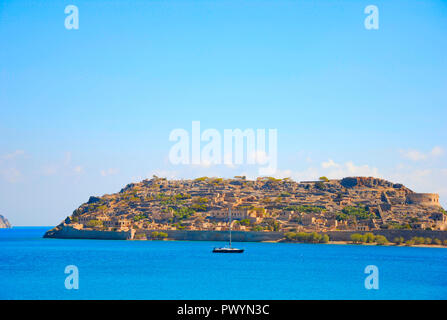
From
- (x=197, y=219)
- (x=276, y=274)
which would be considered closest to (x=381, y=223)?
(x=197, y=219)

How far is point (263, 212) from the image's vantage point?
151 meters

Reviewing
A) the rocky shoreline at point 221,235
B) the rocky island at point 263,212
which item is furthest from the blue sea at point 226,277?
the rocky island at point 263,212

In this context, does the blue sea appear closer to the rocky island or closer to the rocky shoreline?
the rocky shoreline

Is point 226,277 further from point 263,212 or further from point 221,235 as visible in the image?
point 263,212

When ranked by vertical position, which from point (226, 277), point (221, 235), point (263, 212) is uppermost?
point (263, 212)

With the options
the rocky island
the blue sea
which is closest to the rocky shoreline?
the rocky island

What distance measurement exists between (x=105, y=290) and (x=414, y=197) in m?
118

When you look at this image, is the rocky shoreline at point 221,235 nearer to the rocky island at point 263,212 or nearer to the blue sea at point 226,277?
the rocky island at point 263,212

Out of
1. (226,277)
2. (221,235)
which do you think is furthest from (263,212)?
(226,277)

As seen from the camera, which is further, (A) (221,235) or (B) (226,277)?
(A) (221,235)

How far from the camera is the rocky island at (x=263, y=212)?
129 metres
